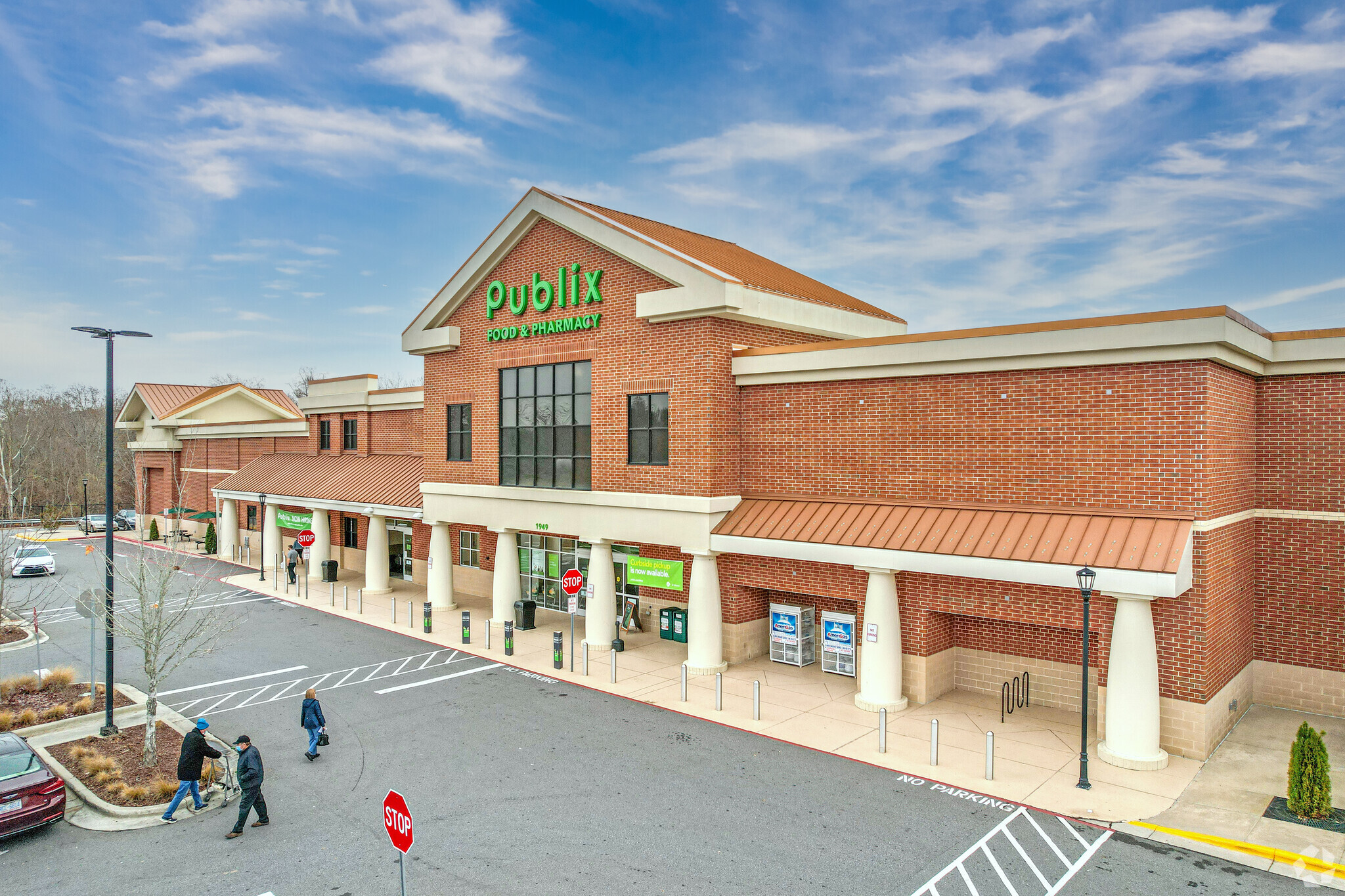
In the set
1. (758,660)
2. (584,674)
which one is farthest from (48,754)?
(758,660)

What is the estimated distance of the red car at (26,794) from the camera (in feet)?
37.7

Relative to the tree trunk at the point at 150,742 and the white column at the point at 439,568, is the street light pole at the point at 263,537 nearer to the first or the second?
the white column at the point at 439,568

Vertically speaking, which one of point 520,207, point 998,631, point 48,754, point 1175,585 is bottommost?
point 48,754

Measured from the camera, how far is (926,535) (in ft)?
54.7

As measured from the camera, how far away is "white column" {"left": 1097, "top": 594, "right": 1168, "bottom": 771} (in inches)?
548

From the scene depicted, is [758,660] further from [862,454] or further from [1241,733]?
[1241,733]

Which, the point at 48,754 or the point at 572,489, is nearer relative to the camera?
the point at 48,754

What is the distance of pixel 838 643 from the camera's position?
781 inches

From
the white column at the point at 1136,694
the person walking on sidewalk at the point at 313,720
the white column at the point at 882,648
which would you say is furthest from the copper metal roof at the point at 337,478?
the white column at the point at 1136,694

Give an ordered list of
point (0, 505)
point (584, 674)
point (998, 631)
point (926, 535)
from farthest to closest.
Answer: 1. point (0, 505)
2. point (584, 674)
3. point (998, 631)
4. point (926, 535)

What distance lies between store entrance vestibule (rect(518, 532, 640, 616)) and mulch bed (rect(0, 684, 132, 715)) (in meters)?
11.4

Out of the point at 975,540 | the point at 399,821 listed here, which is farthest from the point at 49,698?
the point at 975,540

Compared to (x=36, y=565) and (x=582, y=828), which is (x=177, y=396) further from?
(x=582, y=828)

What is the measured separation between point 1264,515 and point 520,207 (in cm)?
2083
